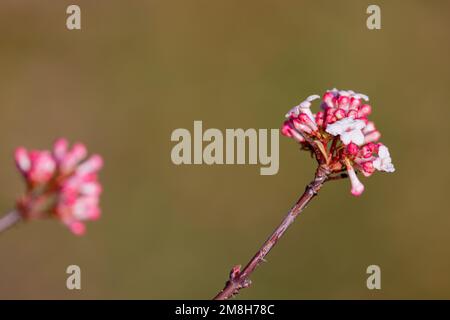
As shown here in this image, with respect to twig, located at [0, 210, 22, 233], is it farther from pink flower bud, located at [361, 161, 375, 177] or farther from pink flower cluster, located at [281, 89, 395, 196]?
pink flower bud, located at [361, 161, 375, 177]

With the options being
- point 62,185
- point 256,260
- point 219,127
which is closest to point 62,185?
point 62,185

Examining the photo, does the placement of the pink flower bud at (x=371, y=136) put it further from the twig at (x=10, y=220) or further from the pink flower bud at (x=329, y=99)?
the twig at (x=10, y=220)

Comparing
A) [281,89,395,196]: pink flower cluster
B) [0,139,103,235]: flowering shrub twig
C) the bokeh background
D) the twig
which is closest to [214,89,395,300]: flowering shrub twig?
[281,89,395,196]: pink flower cluster

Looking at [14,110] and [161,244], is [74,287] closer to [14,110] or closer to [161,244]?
[161,244]

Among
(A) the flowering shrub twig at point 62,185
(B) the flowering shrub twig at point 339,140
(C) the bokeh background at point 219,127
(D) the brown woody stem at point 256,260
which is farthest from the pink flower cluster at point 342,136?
(C) the bokeh background at point 219,127

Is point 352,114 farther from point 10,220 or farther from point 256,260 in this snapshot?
point 10,220

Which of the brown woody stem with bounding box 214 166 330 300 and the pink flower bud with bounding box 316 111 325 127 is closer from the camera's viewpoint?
the brown woody stem with bounding box 214 166 330 300
